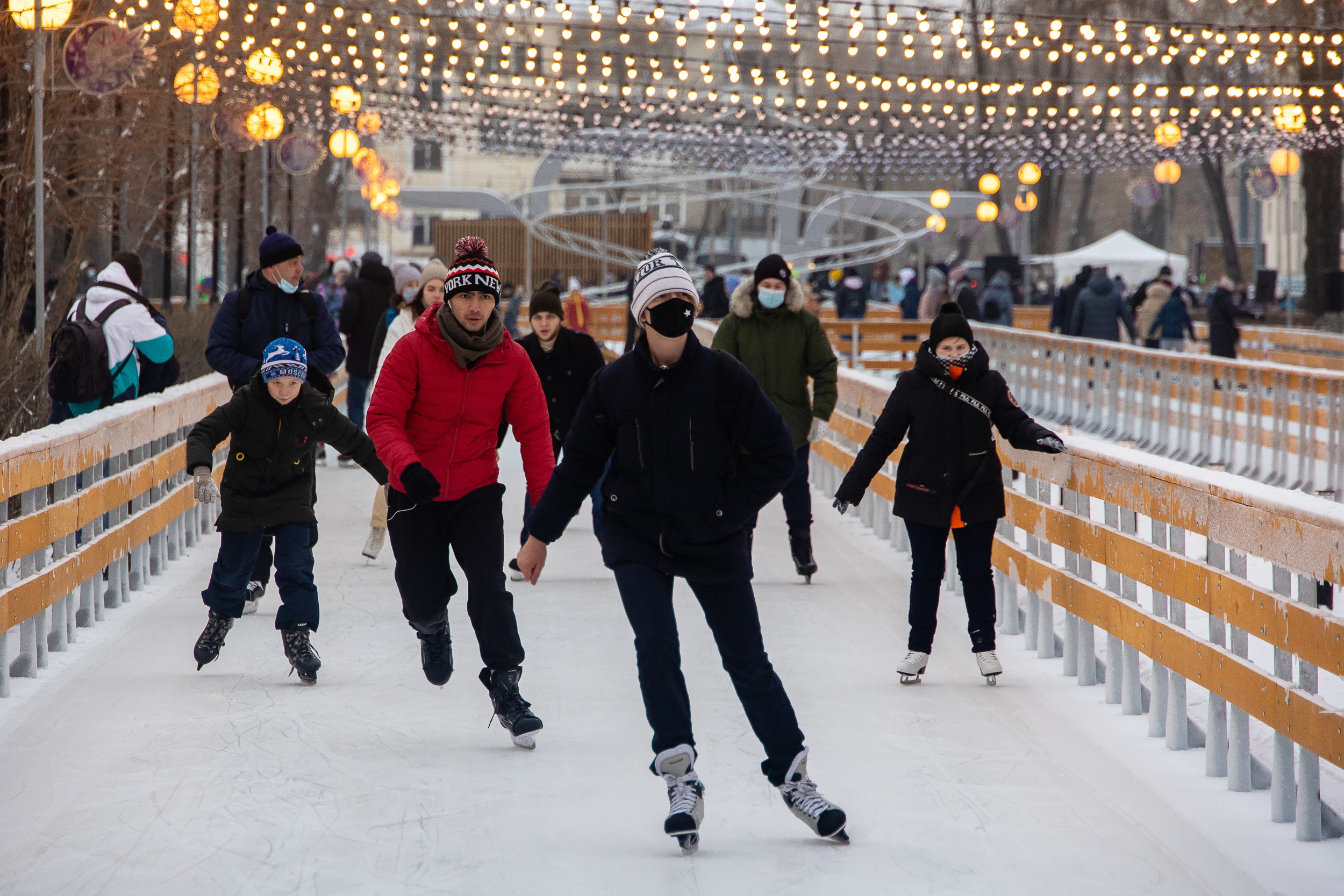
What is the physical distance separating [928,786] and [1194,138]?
97.9ft

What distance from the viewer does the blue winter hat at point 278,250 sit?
809 cm

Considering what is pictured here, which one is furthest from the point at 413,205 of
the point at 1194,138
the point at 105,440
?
the point at 105,440

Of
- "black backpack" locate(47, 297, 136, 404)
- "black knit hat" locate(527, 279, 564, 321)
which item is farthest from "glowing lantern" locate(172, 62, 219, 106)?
"black knit hat" locate(527, 279, 564, 321)

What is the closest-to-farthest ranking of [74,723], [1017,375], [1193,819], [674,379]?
[674,379] → [1193,819] → [74,723] → [1017,375]

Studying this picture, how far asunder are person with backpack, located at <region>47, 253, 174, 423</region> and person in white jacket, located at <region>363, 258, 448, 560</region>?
134cm

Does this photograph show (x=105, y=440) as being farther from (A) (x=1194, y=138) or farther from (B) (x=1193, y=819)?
(A) (x=1194, y=138)

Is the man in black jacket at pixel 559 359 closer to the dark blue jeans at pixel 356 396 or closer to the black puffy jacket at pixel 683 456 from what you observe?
the black puffy jacket at pixel 683 456

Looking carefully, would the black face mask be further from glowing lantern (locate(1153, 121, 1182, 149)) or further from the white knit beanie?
glowing lantern (locate(1153, 121, 1182, 149))

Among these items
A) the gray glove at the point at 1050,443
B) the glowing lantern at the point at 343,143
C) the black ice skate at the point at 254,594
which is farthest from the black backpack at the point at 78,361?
the glowing lantern at the point at 343,143

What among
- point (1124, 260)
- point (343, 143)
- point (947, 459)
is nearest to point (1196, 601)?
point (947, 459)

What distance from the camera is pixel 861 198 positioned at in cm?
4459

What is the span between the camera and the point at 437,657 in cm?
603

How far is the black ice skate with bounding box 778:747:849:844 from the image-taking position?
4.50 m

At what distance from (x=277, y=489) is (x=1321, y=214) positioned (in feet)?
90.2
